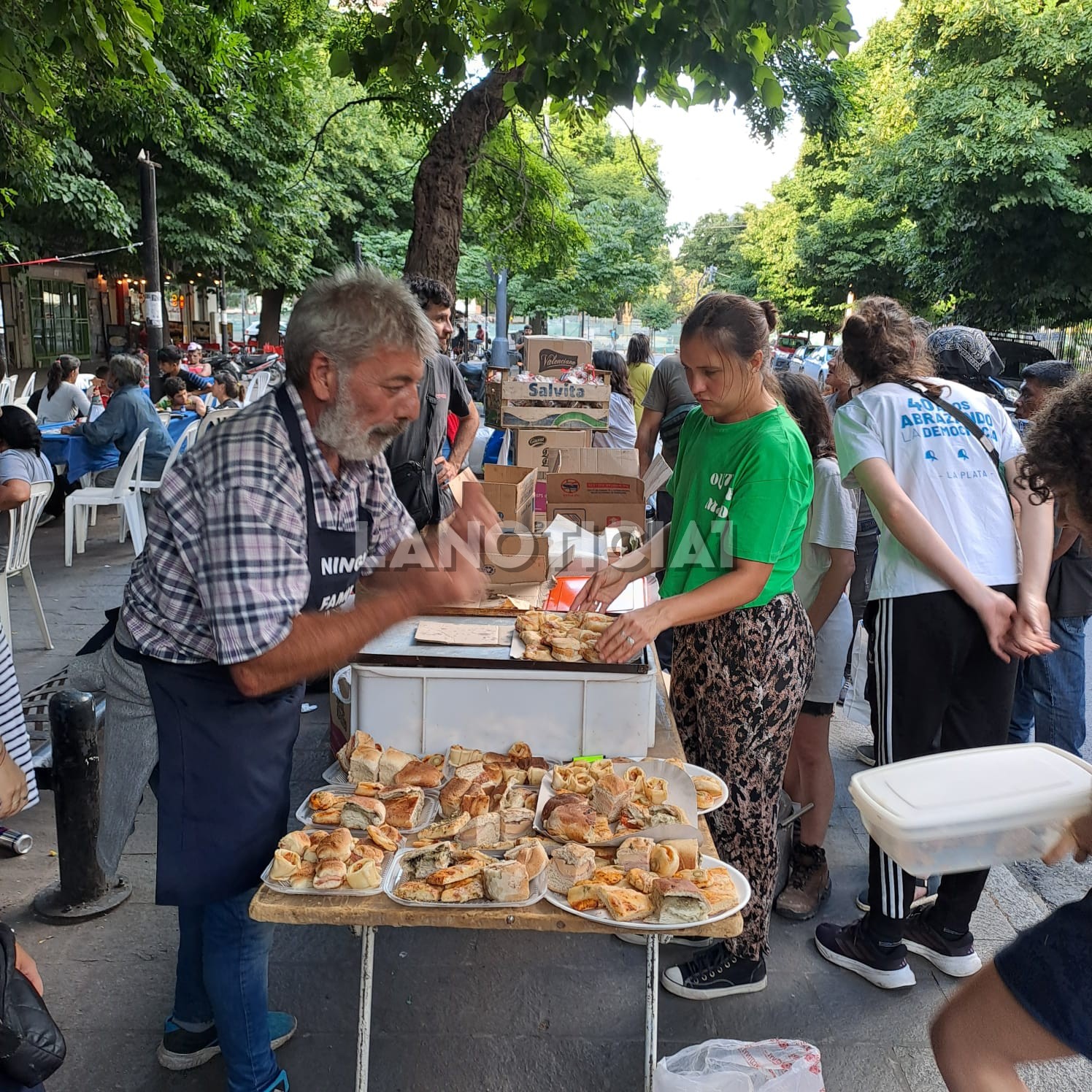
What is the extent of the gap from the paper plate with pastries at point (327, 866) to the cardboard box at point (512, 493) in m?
2.15

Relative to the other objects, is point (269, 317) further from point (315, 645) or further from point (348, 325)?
point (315, 645)

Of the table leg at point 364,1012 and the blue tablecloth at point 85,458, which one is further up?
the blue tablecloth at point 85,458

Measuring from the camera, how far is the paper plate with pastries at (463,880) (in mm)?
1811

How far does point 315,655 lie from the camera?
183 cm

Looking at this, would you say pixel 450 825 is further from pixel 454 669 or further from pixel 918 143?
pixel 918 143

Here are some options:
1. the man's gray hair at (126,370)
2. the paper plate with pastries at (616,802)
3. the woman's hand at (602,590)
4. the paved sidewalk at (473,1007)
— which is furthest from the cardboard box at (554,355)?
the paper plate with pastries at (616,802)

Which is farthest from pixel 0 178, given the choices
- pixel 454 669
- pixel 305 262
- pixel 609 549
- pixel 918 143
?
pixel 918 143

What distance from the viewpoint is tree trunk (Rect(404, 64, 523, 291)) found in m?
6.28

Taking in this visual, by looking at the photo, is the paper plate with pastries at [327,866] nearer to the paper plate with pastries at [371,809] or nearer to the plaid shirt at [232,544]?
the paper plate with pastries at [371,809]

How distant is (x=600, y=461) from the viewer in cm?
625

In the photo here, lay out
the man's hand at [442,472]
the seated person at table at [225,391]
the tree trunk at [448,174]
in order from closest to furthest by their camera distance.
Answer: the man's hand at [442,472]
the tree trunk at [448,174]
the seated person at table at [225,391]

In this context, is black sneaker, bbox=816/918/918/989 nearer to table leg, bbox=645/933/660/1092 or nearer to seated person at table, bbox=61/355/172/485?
table leg, bbox=645/933/660/1092

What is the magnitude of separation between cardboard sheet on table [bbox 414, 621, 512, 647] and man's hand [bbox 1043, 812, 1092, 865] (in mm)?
1503

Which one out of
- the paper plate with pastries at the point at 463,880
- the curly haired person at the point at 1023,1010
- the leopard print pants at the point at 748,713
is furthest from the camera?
the leopard print pants at the point at 748,713
